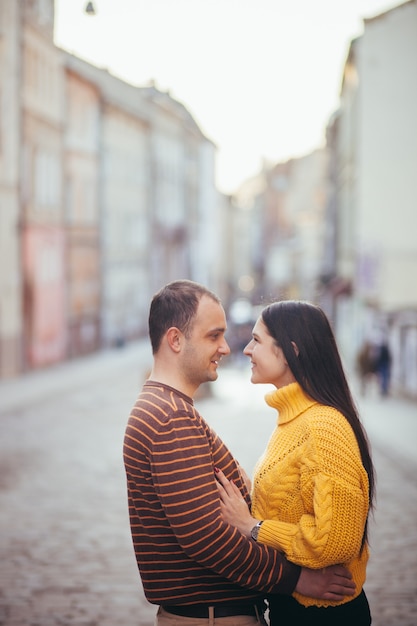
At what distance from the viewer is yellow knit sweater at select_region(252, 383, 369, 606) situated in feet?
10.8

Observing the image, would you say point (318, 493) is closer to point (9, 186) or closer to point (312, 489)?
point (312, 489)

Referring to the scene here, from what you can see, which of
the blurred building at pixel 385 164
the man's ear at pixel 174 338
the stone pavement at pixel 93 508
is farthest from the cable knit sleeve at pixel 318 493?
the blurred building at pixel 385 164

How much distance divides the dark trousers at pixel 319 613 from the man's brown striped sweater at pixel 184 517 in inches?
4.5

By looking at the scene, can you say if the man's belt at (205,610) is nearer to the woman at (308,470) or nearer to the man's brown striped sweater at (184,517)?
the man's brown striped sweater at (184,517)

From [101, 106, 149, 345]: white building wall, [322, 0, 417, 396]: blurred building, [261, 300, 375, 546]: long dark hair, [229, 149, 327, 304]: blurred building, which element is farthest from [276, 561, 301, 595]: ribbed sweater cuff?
[229, 149, 327, 304]: blurred building

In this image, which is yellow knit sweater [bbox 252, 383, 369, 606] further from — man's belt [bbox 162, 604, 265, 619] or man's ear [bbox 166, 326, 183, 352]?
man's ear [bbox 166, 326, 183, 352]

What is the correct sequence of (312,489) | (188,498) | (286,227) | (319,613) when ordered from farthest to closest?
(286,227), (319,613), (312,489), (188,498)

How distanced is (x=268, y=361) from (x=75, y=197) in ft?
118

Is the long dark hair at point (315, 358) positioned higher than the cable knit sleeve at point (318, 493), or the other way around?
the long dark hair at point (315, 358)

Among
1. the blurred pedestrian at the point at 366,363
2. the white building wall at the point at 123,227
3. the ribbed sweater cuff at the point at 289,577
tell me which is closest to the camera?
the ribbed sweater cuff at the point at 289,577

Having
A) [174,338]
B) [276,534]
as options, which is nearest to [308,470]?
[276,534]

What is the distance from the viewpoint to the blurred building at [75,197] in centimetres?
3042

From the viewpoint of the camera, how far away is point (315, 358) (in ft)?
11.6

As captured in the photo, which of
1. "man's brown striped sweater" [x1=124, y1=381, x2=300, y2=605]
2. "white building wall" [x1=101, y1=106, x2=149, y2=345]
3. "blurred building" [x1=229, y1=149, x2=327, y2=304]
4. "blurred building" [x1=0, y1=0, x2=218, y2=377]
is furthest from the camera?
"blurred building" [x1=229, y1=149, x2=327, y2=304]
